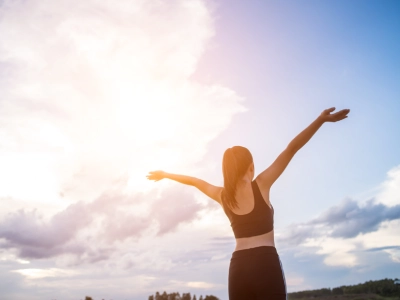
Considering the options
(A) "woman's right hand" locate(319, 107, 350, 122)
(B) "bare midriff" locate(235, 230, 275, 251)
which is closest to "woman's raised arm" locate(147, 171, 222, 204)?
(B) "bare midriff" locate(235, 230, 275, 251)

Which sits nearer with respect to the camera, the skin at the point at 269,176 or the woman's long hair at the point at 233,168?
the skin at the point at 269,176

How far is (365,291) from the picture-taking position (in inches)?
1018

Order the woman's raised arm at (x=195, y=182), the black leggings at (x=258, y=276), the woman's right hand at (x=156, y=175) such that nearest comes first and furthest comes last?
the black leggings at (x=258, y=276), the woman's raised arm at (x=195, y=182), the woman's right hand at (x=156, y=175)

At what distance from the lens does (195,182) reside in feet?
19.4

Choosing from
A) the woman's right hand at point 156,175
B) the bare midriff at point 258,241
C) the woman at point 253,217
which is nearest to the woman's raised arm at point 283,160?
the woman at point 253,217

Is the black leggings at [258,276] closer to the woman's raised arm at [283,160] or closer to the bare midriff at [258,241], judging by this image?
the bare midriff at [258,241]

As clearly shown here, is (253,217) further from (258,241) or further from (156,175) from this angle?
(156,175)

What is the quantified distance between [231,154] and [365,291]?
26478mm

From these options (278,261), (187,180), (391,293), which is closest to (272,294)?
(278,261)

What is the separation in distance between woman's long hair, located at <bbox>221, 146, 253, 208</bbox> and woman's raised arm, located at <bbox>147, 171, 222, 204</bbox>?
0.42 m

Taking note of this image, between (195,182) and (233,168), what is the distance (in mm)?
1377

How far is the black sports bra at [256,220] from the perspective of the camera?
14.7 feet

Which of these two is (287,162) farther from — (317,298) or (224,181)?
(317,298)

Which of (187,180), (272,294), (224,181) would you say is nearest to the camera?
(272,294)
